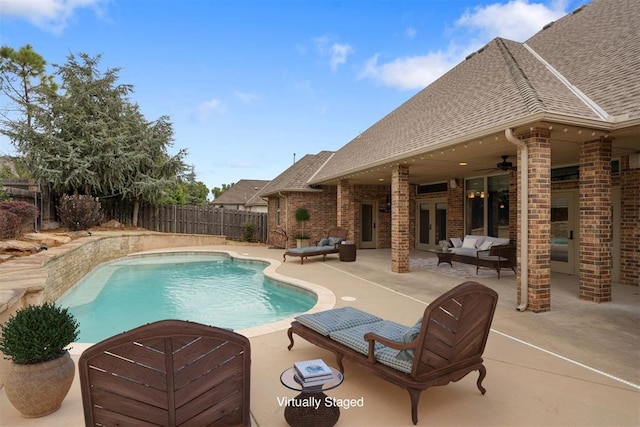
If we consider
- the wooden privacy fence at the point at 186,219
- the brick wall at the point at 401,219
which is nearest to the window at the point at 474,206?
the brick wall at the point at 401,219

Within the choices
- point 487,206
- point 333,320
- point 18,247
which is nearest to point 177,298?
point 18,247

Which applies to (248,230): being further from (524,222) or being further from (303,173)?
(524,222)

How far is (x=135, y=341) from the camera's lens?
1.89 m

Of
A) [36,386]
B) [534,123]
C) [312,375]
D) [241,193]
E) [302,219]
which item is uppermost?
[241,193]

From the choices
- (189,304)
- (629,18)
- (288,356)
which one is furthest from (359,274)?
(629,18)

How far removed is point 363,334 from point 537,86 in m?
5.66

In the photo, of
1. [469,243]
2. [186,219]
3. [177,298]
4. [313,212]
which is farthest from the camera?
[186,219]

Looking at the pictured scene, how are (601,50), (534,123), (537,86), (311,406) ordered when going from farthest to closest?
(601,50)
(537,86)
(534,123)
(311,406)

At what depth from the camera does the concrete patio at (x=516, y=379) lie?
273 centimetres

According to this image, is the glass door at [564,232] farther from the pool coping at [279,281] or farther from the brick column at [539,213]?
the pool coping at [279,281]

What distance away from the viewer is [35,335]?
8.57ft

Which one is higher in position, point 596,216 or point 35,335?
point 596,216

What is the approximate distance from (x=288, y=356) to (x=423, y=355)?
1803 millimetres

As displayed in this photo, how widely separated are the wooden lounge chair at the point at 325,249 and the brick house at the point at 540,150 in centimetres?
40
